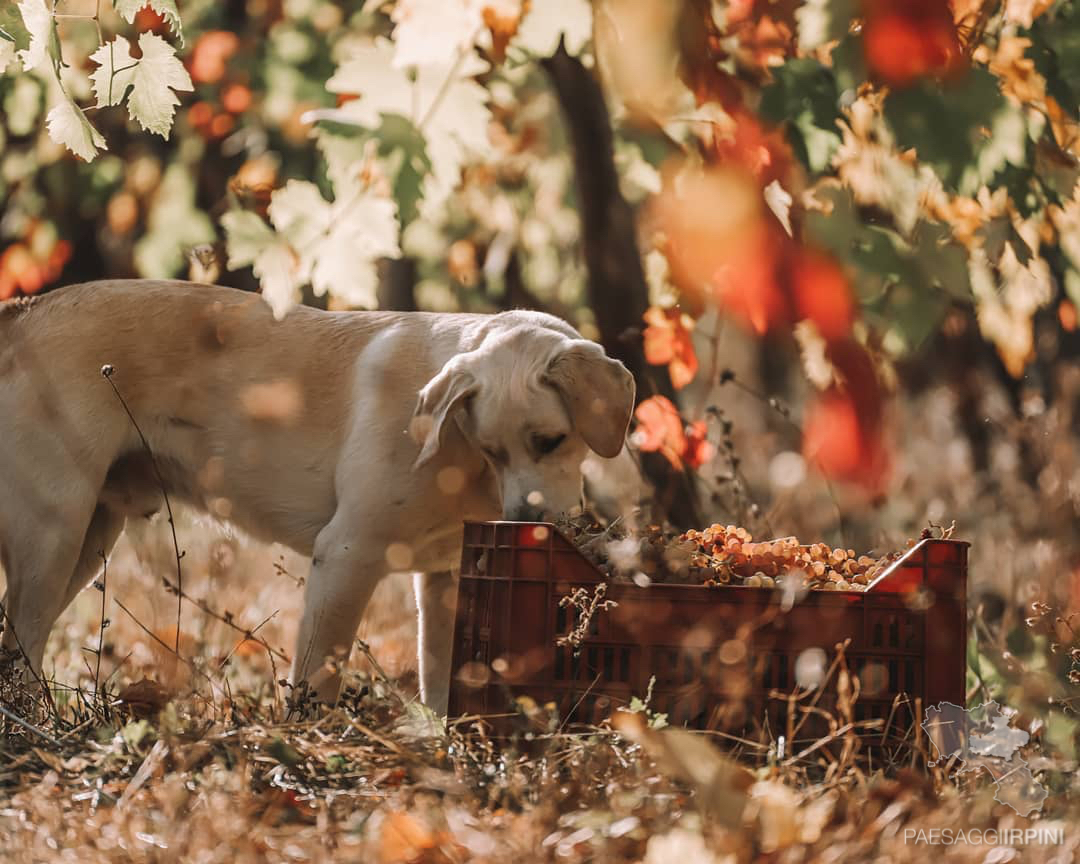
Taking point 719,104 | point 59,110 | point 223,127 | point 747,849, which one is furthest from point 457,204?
point 747,849

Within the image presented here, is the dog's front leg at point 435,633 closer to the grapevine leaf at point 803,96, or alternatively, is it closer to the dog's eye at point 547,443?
the dog's eye at point 547,443

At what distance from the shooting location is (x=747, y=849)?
6.47 ft

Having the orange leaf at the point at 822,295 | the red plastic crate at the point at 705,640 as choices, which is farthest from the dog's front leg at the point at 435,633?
the orange leaf at the point at 822,295

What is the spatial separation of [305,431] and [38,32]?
181cm

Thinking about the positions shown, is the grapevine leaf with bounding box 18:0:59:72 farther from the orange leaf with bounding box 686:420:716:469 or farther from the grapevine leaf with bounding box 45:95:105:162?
the orange leaf with bounding box 686:420:716:469

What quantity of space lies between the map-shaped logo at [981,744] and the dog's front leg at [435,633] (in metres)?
1.65

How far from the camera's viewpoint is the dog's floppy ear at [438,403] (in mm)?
3449

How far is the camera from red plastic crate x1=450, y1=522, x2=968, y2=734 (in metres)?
2.73

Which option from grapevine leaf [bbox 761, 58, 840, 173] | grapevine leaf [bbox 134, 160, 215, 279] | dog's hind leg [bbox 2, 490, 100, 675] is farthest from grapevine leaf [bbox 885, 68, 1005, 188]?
grapevine leaf [bbox 134, 160, 215, 279]

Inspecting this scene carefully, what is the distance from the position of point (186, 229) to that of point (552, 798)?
4549 mm

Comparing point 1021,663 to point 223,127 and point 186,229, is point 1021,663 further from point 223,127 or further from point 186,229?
point 223,127

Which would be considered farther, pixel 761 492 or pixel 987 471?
pixel 761 492

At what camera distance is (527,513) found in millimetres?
3324

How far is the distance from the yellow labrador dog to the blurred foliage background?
1.09 ft
